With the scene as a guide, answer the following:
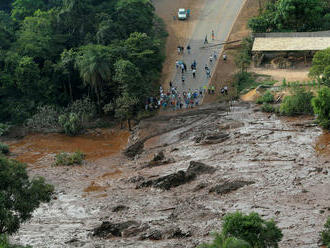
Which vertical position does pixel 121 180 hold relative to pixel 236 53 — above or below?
below

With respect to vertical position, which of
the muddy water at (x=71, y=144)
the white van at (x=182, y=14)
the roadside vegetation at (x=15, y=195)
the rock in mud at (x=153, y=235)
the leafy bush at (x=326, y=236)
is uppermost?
the white van at (x=182, y=14)

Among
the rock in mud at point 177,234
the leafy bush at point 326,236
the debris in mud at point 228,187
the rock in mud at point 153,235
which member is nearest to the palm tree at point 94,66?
the debris in mud at point 228,187

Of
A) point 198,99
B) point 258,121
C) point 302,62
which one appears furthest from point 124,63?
point 302,62

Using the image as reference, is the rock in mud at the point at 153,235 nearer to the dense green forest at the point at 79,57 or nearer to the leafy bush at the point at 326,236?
the leafy bush at the point at 326,236

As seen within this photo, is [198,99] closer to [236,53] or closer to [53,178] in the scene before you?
[236,53]

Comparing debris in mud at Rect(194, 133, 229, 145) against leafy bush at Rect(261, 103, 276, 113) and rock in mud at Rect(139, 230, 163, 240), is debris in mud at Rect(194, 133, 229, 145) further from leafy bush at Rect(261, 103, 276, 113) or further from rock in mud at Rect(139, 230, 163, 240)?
rock in mud at Rect(139, 230, 163, 240)

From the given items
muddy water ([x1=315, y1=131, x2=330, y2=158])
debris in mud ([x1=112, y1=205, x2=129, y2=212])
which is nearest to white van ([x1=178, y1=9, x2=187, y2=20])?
muddy water ([x1=315, y1=131, x2=330, y2=158])

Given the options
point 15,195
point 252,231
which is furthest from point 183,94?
point 252,231
